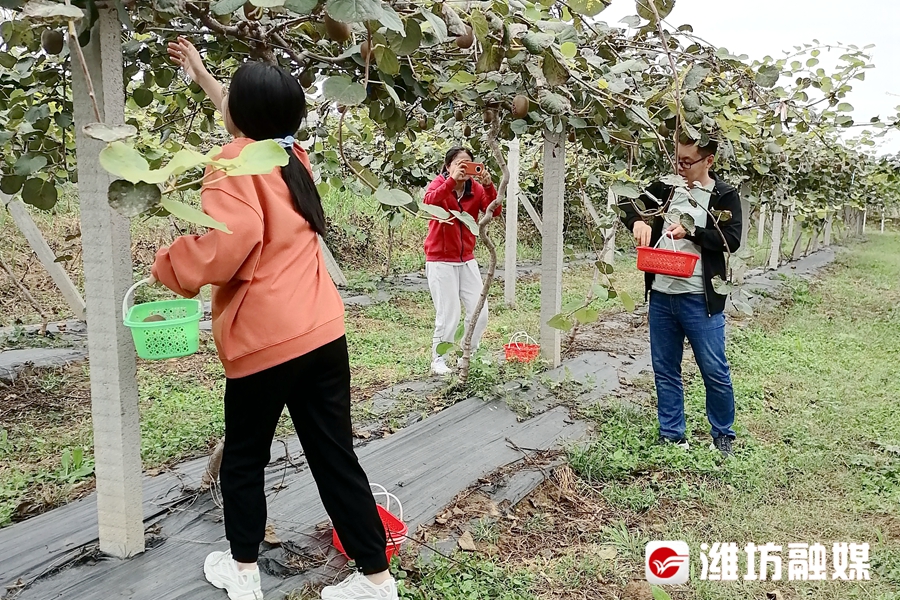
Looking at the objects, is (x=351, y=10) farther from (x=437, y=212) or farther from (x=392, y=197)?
(x=437, y=212)

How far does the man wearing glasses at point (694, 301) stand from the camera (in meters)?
2.93

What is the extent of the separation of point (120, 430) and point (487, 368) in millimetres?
2329

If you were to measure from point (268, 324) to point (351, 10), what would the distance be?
2.51ft

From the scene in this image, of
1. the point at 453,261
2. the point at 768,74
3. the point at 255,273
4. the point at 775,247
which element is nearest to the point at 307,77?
the point at 255,273

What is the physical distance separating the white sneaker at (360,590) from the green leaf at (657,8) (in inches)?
73.8

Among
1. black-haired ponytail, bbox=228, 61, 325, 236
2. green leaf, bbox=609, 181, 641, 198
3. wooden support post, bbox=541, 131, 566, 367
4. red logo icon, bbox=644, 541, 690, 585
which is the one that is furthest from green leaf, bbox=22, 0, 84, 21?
wooden support post, bbox=541, 131, 566, 367

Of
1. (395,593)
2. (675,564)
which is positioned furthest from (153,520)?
(675,564)

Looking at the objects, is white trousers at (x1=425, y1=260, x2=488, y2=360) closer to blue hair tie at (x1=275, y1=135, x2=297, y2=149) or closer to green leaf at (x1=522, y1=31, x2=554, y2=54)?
green leaf at (x1=522, y1=31, x2=554, y2=54)

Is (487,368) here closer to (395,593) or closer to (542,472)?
(542,472)

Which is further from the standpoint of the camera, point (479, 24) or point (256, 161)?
point (479, 24)

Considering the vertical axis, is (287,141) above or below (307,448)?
above

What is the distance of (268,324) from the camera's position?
165 cm

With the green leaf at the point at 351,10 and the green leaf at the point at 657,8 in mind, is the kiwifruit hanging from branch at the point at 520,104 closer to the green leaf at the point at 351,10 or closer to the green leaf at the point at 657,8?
the green leaf at the point at 657,8

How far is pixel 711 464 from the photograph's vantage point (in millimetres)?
3039
